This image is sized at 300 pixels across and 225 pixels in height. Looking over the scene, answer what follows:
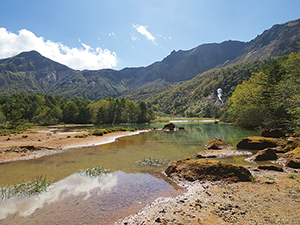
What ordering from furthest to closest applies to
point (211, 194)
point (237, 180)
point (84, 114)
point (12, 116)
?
point (84, 114) → point (12, 116) → point (237, 180) → point (211, 194)

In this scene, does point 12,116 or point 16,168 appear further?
point 12,116

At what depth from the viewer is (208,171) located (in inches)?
425

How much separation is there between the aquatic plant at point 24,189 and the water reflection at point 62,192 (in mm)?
421

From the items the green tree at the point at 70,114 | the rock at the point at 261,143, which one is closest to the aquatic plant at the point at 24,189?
the rock at the point at 261,143

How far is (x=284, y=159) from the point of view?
15.1 m

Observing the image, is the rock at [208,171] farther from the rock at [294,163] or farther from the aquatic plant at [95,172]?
the rock at [294,163]

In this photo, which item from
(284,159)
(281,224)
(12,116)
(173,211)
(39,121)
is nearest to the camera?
(281,224)

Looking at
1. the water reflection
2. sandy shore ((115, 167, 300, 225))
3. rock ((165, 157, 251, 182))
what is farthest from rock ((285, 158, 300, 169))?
the water reflection

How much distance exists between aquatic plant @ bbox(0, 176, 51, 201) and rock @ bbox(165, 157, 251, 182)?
8.62 m

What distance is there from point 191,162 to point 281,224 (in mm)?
7149

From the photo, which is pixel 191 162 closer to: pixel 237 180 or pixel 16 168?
pixel 237 180

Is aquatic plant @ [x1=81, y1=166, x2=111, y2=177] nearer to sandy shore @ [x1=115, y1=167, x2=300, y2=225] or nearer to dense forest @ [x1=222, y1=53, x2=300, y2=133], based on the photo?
sandy shore @ [x1=115, y1=167, x2=300, y2=225]

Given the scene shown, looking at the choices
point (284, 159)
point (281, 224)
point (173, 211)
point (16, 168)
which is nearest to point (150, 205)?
point (173, 211)

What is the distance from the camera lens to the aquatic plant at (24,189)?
861 centimetres
